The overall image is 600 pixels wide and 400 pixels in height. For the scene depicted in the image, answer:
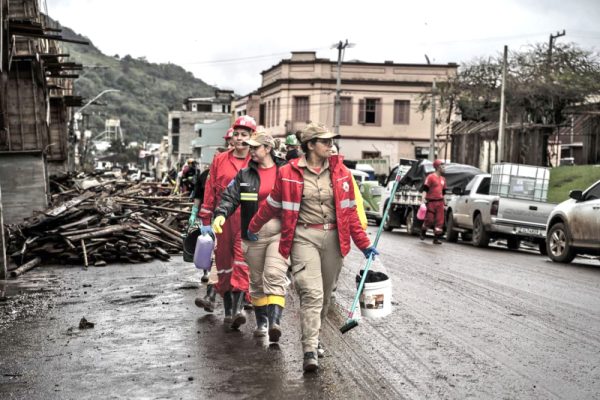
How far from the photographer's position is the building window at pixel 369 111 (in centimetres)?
6800

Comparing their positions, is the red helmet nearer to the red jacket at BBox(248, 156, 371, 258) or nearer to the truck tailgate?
the red jacket at BBox(248, 156, 371, 258)

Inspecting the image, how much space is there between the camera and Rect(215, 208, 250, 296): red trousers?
929 cm

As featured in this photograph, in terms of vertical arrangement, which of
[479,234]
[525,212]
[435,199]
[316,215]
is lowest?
[479,234]

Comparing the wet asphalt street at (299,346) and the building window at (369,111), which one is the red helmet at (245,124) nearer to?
the wet asphalt street at (299,346)

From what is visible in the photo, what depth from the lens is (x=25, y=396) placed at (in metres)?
6.46

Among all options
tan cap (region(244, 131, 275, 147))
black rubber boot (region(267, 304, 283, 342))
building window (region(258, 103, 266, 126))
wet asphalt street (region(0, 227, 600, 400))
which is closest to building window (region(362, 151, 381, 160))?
building window (region(258, 103, 266, 126))

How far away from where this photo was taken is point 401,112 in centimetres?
6788

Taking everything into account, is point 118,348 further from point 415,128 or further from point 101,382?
point 415,128

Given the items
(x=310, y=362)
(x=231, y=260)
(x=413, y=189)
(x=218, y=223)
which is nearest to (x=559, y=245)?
(x=413, y=189)

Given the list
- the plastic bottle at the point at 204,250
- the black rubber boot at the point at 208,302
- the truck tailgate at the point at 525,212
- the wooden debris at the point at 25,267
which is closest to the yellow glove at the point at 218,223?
the plastic bottle at the point at 204,250

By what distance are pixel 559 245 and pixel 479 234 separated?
428 centimetres

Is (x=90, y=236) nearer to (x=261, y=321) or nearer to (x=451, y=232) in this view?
(x=261, y=321)

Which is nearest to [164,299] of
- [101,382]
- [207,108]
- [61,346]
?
[61,346]

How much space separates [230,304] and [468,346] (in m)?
2.65
